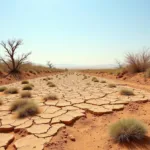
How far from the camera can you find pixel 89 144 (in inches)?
118

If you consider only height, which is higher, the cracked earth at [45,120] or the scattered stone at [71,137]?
the cracked earth at [45,120]

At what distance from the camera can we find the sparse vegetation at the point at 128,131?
289cm

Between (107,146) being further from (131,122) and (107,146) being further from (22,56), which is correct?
(22,56)

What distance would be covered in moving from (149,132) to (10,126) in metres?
2.72

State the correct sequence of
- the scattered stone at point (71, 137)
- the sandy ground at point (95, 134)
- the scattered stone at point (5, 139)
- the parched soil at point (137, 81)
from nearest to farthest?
1. the sandy ground at point (95, 134)
2. the scattered stone at point (5, 139)
3. the scattered stone at point (71, 137)
4. the parched soil at point (137, 81)

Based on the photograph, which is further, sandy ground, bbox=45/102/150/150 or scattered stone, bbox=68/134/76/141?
scattered stone, bbox=68/134/76/141

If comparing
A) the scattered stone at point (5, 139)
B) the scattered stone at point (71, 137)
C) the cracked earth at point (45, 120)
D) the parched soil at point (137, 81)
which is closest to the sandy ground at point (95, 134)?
the scattered stone at point (71, 137)

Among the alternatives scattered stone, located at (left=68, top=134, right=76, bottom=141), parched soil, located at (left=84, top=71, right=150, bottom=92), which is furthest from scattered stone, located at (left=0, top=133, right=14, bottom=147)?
parched soil, located at (left=84, top=71, right=150, bottom=92)

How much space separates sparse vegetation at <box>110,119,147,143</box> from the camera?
2895 mm

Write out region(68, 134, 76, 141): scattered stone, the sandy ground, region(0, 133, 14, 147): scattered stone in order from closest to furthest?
the sandy ground
region(0, 133, 14, 147): scattered stone
region(68, 134, 76, 141): scattered stone

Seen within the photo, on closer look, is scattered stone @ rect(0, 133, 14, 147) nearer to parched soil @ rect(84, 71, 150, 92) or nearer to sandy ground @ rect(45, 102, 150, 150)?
sandy ground @ rect(45, 102, 150, 150)

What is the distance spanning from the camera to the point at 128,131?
9.62 ft

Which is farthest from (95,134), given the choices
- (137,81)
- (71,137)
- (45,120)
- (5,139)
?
(137,81)

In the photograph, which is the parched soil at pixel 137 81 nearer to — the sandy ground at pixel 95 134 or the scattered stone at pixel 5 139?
the sandy ground at pixel 95 134
